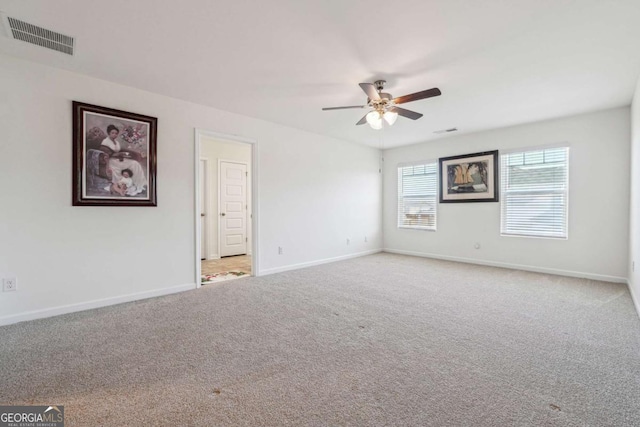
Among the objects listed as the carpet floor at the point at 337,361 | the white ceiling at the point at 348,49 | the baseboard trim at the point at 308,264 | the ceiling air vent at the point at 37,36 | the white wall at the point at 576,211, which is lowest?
the carpet floor at the point at 337,361

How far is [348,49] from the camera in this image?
2.55 m

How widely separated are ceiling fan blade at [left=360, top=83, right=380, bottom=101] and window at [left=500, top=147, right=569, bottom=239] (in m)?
3.43

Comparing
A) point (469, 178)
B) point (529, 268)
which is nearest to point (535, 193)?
point (469, 178)

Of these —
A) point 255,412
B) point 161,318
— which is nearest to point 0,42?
point 161,318

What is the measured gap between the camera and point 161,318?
9.29 feet

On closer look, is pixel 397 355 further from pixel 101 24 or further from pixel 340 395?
pixel 101 24

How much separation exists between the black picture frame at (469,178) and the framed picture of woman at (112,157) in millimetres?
5230

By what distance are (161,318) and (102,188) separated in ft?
5.32

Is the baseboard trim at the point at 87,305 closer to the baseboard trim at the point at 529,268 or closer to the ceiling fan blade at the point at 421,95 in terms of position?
the ceiling fan blade at the point at 421,95

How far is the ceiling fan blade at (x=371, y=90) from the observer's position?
2798 millimetres

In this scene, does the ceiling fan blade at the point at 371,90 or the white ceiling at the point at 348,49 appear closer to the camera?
the white ceiling at the point at 348,49

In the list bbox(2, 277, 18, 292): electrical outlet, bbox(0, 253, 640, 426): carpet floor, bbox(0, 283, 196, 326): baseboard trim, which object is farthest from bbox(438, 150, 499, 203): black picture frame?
Answer: bbox(2, 277, 18, 292): electrical outlet

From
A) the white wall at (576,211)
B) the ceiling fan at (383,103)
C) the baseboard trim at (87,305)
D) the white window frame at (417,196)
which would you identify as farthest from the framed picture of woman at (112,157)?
the white wall at (576,211)

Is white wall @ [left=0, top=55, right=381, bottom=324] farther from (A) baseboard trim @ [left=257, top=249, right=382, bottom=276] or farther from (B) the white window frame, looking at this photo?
(B) the white window frame
